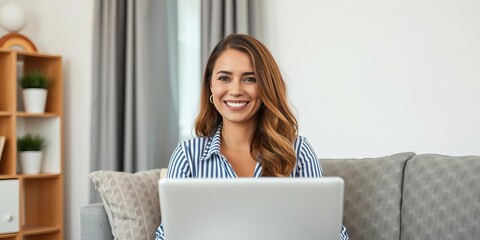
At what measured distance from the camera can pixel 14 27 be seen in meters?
3.72

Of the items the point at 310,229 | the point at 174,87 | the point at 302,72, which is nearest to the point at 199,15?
the point at 174,87

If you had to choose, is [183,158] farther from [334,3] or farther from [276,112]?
[334,3]

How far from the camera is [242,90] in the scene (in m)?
2.04

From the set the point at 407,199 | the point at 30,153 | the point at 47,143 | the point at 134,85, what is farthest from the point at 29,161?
the point at 407,199

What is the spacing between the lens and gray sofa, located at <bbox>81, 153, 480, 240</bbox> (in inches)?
85.0

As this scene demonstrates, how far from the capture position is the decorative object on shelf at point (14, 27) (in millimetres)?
3686

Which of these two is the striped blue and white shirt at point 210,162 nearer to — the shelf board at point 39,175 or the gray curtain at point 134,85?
the gray curtain at point 134,85

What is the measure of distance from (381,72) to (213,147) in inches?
42.3

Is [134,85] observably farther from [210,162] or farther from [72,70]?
[210,162]

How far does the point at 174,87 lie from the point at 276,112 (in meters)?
1.68

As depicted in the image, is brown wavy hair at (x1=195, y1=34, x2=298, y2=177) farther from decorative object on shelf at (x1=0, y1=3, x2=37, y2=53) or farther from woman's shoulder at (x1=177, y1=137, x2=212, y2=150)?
decorative object on shelf at (x1=0, y1=3, x2=37, y2=53)

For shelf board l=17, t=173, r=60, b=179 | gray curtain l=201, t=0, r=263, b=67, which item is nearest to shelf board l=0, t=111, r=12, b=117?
shelf board l=17, t=173, r=60, b=179

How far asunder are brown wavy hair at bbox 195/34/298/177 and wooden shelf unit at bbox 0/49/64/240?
190cm

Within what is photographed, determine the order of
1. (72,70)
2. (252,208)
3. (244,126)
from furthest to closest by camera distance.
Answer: (72,70)
(244,126)
(252,208)
